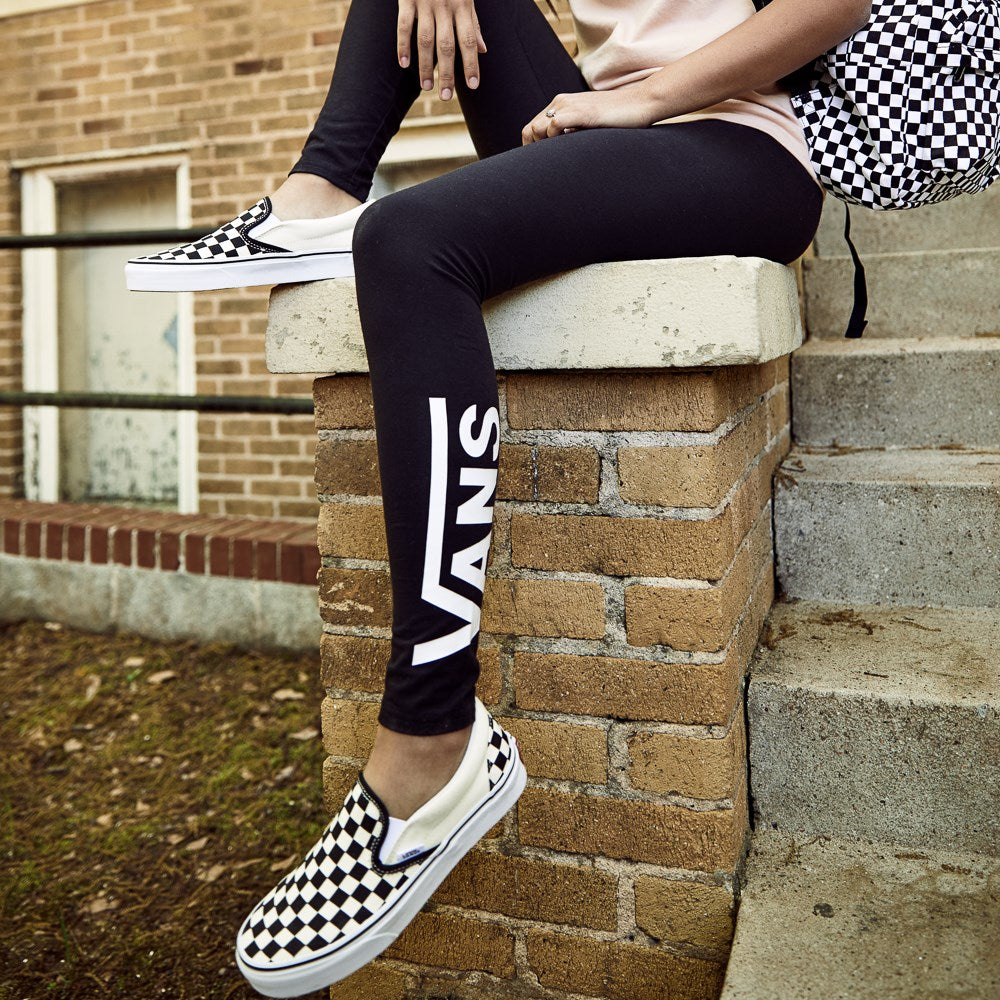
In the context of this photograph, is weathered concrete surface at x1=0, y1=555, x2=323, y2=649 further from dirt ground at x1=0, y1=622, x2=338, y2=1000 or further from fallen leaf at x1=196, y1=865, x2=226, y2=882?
fallen leaf at x1=196, y1=865, x2=226, y2=882

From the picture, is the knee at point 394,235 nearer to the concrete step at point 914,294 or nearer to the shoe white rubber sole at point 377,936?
the shoe white rubber sole at point 377,936

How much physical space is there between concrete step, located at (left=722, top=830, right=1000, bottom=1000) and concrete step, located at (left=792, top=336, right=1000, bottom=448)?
2.88ft

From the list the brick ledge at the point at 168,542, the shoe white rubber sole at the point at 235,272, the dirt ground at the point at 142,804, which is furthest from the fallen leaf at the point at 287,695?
the shoe white rubber sole at the point at 235,272

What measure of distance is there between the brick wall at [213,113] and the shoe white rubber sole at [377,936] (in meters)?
2.94

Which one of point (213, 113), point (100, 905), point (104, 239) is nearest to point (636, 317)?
point (100, 905)

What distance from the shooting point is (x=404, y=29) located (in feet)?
4.29

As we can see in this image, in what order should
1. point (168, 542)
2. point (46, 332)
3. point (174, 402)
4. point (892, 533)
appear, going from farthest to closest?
point (46, 332) → point (168, 542) → point (174, 402) → point (892, 533)

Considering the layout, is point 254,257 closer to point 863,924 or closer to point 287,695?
point 863,924

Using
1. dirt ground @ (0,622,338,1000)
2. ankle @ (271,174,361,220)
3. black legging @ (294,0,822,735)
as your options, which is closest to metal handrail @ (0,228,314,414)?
dirt ground @ (0,622,338,1000)

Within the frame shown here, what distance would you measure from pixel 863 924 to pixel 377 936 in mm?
574

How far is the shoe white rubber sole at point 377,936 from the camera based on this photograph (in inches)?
40.0

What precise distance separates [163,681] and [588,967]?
5.83ft

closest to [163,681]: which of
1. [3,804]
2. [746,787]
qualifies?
[3,804]

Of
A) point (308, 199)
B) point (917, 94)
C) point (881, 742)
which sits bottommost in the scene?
point (881, 742)
